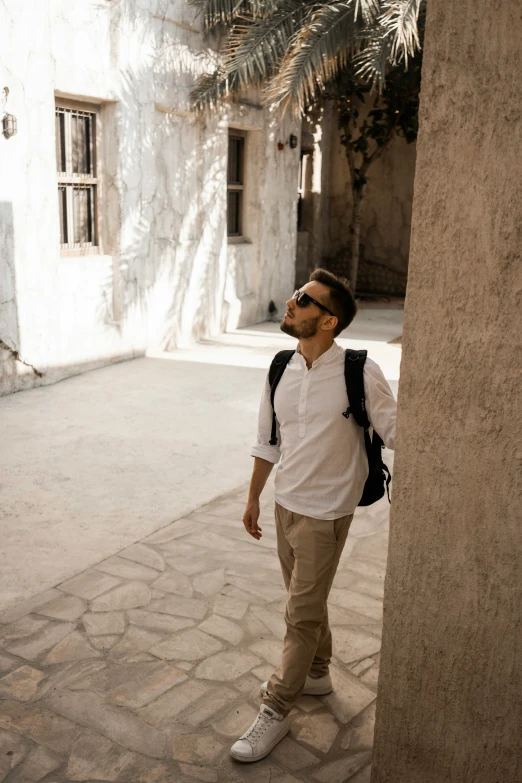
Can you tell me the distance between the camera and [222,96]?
9219 mm

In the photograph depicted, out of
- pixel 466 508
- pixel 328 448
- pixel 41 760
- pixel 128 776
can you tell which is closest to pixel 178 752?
pixel 128 776

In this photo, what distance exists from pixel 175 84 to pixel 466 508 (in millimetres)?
8177

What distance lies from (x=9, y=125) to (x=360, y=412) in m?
5.42

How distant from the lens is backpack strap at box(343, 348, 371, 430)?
259cm

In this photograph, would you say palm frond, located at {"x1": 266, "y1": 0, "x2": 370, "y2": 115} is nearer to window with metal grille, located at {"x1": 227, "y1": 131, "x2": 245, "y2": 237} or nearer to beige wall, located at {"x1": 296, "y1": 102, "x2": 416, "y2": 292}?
window with metal grille, located at {"x1": 227, "y1": 131, "x2": 245, "y2": 237}

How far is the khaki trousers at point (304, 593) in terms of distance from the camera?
262 cm

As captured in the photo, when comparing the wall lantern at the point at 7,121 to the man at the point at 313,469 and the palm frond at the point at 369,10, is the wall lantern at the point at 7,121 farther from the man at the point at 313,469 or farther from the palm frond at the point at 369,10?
the man at the point at 313,469

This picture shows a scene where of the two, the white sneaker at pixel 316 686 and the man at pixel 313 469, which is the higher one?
the man at pixel 313 469

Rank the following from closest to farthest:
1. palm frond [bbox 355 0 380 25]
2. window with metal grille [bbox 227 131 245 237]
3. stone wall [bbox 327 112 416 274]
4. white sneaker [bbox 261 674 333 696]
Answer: white sneaker [bbox 261 674 333 696]
palm frond [bbox 355 0 380 25]
window with metal grille [bbox 227 131 245 237]
stone wall [bbox 327 112 416 274]

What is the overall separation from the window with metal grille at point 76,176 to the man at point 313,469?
19.1 feet

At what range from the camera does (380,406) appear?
8.46 ft

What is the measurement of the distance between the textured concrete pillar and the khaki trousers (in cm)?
44

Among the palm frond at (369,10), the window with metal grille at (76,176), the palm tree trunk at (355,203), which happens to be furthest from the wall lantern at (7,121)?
the palm tree trunk at (355,203)

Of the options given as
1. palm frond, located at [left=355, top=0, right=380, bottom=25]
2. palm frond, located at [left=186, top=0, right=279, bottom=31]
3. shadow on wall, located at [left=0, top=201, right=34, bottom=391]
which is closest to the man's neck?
shadow on wall, located at [left=0, top=201, right=34, bottom=391]
